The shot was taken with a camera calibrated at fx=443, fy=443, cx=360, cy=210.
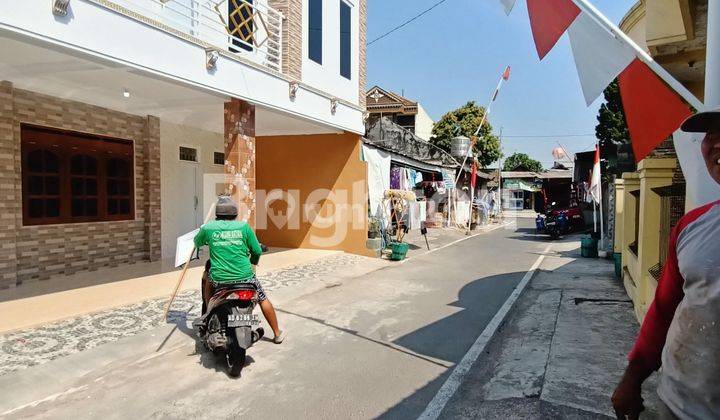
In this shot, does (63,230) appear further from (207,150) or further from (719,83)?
(719,83)

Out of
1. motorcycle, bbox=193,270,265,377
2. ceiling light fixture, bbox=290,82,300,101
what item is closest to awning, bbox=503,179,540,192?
ceiling light fixture, bbox=290,82,300,101

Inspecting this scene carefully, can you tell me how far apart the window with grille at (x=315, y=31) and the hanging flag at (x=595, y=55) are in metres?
7.64

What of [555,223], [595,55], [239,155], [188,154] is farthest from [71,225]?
[555,223]

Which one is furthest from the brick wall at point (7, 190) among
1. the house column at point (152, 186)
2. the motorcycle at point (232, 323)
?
the motorcycle at point (232, 323)

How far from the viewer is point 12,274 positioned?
7.06m

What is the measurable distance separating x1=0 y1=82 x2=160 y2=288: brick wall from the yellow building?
9029mm

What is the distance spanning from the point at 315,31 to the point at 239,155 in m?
4.35

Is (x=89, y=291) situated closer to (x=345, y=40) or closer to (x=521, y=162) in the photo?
(x=345, y=40)

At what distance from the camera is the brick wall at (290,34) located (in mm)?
9109

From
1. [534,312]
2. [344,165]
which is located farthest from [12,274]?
[534,312]

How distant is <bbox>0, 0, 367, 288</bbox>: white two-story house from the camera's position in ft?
19.1

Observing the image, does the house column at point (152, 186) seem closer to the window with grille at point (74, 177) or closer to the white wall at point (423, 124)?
the window with grille at point (74, 177)

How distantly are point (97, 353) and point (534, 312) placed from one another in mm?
5593

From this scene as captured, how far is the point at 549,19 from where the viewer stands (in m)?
3.62
